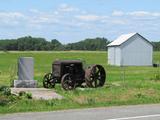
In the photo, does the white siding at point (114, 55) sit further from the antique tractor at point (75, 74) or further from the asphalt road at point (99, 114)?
the asphalt road at point (99, 114)

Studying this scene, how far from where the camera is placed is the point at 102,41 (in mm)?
167250

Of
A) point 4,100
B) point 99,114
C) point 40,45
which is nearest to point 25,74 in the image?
point 4,100

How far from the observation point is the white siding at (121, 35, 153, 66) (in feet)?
226

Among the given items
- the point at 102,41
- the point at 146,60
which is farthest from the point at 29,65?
the point at 102,41

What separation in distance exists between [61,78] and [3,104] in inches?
271

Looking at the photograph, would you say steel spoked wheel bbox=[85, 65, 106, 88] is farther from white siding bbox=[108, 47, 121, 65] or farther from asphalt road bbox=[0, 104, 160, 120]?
white siding bbox=[108, 47, 121, 65]

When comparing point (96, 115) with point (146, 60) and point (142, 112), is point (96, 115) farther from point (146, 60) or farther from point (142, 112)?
point (146, 60)

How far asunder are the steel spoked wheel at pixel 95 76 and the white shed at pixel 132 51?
4552cm

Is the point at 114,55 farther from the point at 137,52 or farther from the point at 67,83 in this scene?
the point at 67,83

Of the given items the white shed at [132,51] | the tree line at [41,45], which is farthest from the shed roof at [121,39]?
the tree line at [41,45]

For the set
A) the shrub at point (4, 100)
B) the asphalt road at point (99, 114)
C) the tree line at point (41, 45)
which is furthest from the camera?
the tree line at point (41, 45)

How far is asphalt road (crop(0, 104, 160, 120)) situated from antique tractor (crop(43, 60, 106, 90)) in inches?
260

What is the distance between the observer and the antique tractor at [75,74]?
70.0 ft

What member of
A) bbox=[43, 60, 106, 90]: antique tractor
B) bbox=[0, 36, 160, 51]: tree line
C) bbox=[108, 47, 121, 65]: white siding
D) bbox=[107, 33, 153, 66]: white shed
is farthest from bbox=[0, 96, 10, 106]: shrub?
bbox=[0, 36, 160, 51]: tree line
